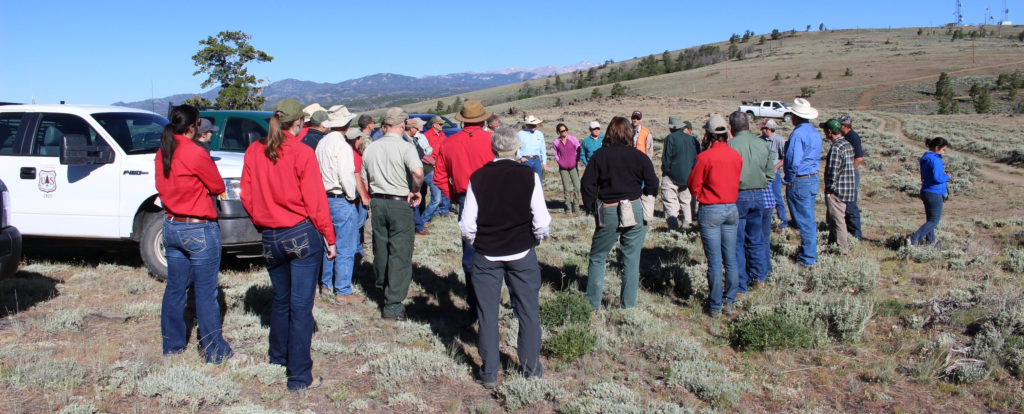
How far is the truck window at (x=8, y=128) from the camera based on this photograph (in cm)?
683

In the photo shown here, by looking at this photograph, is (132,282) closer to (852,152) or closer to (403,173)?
(403,173)

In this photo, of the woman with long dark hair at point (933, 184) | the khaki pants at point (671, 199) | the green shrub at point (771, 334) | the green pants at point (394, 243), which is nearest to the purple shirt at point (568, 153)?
the khaki pants at point (671, 199)

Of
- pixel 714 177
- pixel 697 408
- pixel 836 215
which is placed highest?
pixel 714 177

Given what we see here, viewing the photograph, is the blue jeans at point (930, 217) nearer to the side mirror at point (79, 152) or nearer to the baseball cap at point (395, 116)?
the baseball cap at point (395, 116)

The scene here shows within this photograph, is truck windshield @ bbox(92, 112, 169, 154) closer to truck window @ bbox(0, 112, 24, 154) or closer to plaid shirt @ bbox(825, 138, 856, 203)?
truck window @ bbox(0, 112, 24, 154)

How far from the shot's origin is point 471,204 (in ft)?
13.2

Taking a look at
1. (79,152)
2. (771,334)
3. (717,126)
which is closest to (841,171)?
(717,126)

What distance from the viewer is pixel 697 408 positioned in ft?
13.3

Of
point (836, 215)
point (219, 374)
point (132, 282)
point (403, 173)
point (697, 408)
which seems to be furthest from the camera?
point (836, 215)

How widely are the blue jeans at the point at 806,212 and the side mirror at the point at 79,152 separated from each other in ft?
25.3

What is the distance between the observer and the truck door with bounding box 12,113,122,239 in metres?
6.57

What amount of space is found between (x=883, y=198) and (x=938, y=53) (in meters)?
77.6

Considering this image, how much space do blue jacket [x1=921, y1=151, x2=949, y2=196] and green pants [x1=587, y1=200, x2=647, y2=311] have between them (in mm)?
4657

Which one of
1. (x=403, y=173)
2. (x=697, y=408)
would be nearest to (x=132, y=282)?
(x=403, y=173)
